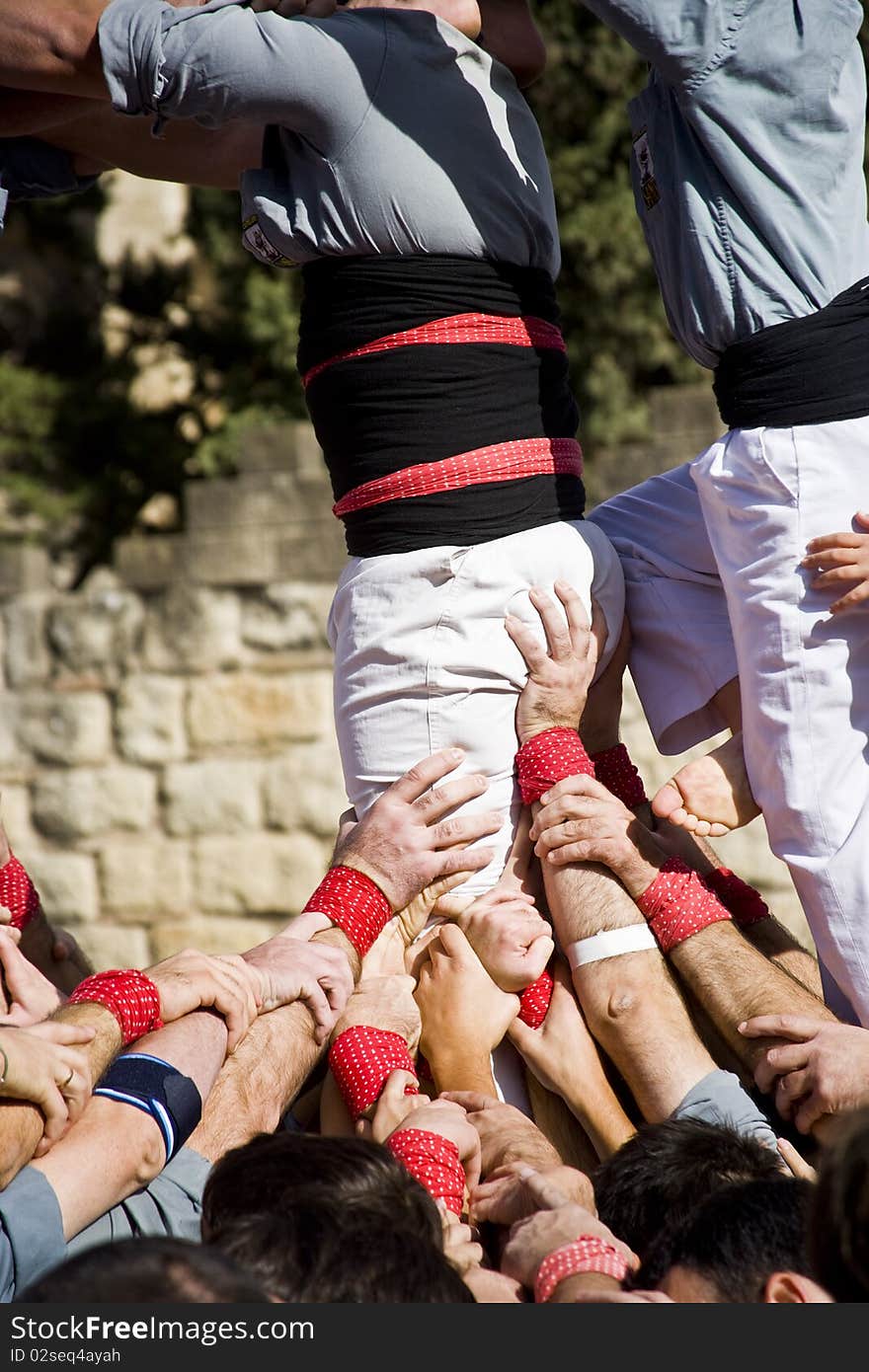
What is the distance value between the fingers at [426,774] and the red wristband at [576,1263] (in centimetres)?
90

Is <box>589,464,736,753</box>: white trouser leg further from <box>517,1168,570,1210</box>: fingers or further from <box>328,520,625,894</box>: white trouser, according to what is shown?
<box>517,1168,570,1210</box>: fingers

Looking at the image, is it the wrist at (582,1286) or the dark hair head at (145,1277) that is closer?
the dark hair head at (145,1277)

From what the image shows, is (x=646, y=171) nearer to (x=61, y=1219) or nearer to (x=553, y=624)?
(x=553, y=624)

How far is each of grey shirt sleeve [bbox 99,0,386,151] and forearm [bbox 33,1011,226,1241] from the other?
4.71 feet

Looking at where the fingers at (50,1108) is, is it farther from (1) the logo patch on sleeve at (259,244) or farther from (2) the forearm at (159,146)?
(2) the forearm at (159,146)

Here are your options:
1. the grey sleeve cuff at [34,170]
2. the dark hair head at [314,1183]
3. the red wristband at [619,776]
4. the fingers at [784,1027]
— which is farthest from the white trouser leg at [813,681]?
the grey sleeve cuff at [34,170]

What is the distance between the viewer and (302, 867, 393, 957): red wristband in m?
2.67

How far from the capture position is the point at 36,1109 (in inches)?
81.4

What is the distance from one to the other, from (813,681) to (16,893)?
5.52 feet

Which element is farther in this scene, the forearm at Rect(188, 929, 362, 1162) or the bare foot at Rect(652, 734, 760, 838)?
the bare foot at Rect(652, 734, 760, 838)

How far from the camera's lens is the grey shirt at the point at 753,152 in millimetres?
2281

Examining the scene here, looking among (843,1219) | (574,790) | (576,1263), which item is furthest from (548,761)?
(843,1219)

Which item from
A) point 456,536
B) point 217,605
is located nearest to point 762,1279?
point 456,536

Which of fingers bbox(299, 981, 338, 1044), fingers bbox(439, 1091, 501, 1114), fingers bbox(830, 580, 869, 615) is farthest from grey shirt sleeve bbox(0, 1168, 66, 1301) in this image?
fingers bbox(830, 580, 869, 615)
